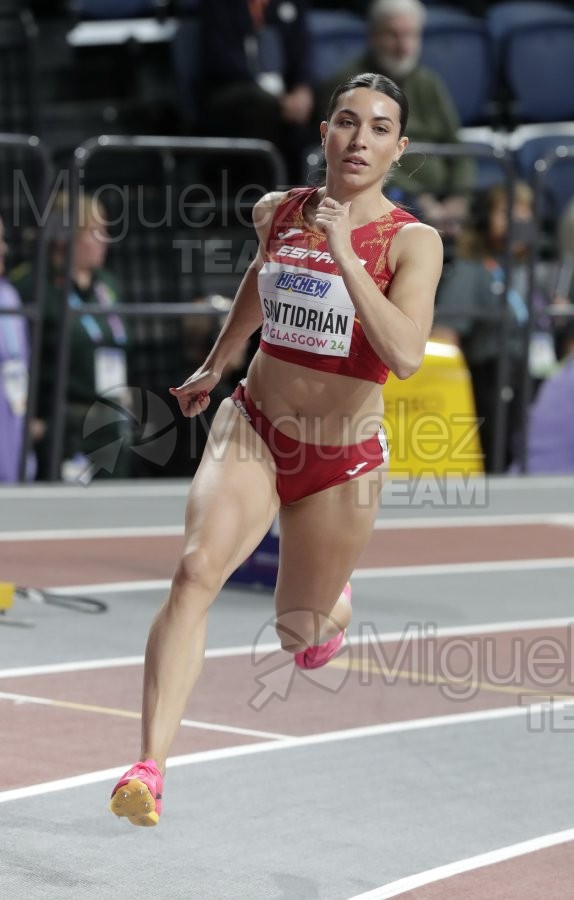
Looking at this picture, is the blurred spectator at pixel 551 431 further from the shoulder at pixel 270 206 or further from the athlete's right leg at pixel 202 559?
the athlete's right leg at pixel 202 559

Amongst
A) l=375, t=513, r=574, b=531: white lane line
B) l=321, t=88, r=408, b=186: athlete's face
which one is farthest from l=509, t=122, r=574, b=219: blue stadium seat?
l=321, t=88, r=408, b=186: athlete's face

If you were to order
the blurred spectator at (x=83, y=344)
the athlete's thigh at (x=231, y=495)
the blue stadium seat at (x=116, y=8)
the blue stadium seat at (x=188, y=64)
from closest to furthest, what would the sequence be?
the athlete's thigh at (x=231, y=495)
the blurred spectator at (x=83, y=344)
the blue stadium seat at (x=188, y=64)
the blue stadium seat at (x=116, y=8)

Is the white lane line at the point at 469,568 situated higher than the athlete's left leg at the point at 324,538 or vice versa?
the athlete's left leg at the point at 324,538

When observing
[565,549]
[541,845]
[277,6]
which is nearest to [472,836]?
[541,845]

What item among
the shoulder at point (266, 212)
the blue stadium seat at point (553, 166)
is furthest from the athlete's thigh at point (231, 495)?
the blue stadium seat at point (553, 166)

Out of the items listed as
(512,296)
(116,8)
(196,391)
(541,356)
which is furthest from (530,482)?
(196,391)

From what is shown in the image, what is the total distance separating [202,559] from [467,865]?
1116 millimetres

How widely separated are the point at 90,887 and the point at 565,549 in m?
6.12

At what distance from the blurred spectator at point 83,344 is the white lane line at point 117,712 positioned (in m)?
5.00

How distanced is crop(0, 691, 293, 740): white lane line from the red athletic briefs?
4.04 feet

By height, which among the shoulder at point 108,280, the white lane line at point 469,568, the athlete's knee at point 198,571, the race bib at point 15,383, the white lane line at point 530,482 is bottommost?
the white lane line at point 530,482

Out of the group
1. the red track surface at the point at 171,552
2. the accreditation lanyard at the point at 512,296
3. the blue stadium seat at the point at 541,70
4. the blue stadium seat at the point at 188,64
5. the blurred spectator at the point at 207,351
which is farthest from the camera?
the blue stadium seat at the point at 541,70

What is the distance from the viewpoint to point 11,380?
34.6 feet

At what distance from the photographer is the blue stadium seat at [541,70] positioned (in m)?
15.4
